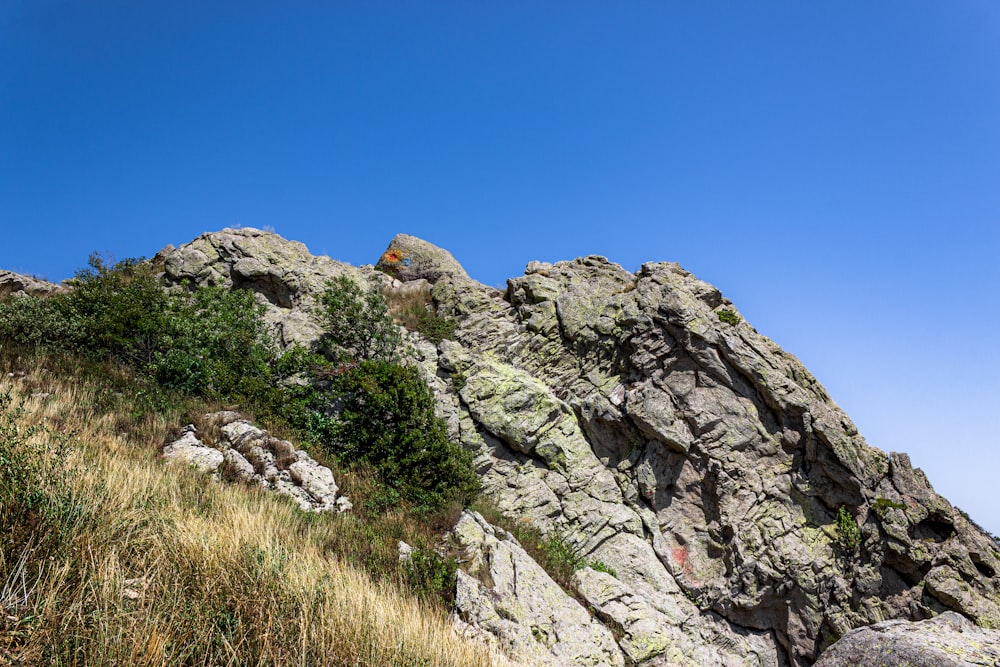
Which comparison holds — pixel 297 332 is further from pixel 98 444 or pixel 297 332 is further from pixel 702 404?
pixel 702 404

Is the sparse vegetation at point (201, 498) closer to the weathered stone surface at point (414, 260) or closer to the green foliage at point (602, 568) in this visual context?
the green foliage at point (602, 568)

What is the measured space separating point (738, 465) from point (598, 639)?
8240 mm

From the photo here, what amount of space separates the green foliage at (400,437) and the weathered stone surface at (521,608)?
6.07 feet

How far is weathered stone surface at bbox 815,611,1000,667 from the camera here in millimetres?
7246

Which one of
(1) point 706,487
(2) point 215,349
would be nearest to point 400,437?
(2) point 215,349

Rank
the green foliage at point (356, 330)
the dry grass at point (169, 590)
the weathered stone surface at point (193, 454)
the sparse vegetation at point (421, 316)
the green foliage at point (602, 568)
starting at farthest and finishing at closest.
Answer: the sparse vegetation at point (421, 316), the green foliage at point (356, 330), the green foliage at point (602, 568), the weathered stone surface at point (193, 454), the dry grass at point (169, 590)

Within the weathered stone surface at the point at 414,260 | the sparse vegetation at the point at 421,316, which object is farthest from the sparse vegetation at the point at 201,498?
the weathered stone surface at the point at 414,260

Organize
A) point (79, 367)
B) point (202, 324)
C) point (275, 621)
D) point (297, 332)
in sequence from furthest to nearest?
point (297, 332)
point (202, 324)
point (79, 367)
point (275, 621)

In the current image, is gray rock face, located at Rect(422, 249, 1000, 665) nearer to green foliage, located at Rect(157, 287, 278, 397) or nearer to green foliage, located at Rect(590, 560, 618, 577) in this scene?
green foliage, located at Rect(590, 560, 618, 577)

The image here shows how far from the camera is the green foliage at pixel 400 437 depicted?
12680 millimetres

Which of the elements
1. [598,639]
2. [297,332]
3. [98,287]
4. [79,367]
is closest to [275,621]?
[598,639]

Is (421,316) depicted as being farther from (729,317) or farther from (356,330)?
(729,317)

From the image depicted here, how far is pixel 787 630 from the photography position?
46.3 feet

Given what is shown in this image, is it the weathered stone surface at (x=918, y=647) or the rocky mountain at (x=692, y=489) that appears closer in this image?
the weathered stone surface at (x=918, y=647)
